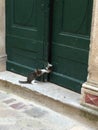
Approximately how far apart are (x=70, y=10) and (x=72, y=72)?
76cm

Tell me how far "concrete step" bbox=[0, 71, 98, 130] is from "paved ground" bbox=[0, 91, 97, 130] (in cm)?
6

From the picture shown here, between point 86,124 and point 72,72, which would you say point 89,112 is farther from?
Result: point 72,72

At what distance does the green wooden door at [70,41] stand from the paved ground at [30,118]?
463 millimetres

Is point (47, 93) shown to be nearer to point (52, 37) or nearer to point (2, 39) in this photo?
point (52, 37)

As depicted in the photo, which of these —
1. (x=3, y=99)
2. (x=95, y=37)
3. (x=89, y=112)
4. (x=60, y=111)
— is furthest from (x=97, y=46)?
(x=3, y=99)

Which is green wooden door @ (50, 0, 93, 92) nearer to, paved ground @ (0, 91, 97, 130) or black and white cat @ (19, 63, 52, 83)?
black and white cat @ (19, 63, 52, 83)

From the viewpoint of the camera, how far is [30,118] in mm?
3955

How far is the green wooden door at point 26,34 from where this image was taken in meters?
4.46

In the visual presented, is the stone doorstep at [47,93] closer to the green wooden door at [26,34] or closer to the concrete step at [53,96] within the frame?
the concrete step at [53,96]

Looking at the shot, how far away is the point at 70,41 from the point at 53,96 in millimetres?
709

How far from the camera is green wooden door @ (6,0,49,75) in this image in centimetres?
446

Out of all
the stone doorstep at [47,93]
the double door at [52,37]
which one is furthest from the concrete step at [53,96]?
the double door at [52,37]

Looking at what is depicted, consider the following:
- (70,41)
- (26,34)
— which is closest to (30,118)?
(70,41)

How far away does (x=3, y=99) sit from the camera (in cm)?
449
